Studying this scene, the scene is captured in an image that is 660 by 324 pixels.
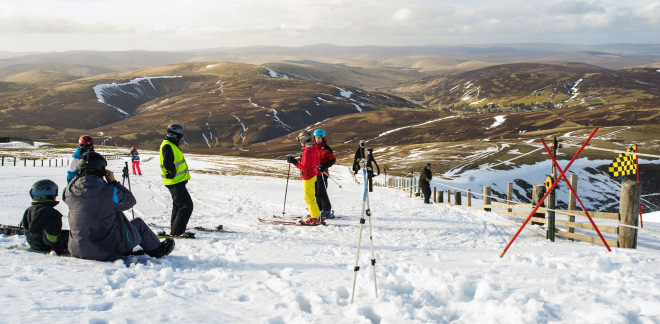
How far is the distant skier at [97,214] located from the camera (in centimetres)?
548

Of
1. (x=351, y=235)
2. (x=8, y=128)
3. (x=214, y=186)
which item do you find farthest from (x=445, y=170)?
(x=8, y=128)

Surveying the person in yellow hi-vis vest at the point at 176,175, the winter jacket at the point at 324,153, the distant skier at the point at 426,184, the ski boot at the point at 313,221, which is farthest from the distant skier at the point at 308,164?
the distant skier at the point at 426,184

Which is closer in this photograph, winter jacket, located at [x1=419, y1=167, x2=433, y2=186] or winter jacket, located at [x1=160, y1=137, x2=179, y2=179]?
winter jacket, located at [x1=160, y1=137, x2=179, y2=179]

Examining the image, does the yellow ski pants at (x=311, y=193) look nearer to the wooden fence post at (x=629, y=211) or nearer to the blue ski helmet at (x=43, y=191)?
the blue ski helmet at (x=43, y=191)

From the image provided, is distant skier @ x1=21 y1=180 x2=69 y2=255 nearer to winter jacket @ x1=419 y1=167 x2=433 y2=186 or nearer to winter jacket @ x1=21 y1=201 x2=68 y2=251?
winter jacket @ x1=21 y1=201 x2=68 y2=251

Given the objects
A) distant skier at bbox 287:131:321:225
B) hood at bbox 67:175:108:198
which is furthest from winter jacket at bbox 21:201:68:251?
distant skier at bbox 287:131:321:225

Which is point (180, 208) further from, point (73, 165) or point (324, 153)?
point (324, 153)

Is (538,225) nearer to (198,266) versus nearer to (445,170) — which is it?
(198,266)

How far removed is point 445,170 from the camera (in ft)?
171

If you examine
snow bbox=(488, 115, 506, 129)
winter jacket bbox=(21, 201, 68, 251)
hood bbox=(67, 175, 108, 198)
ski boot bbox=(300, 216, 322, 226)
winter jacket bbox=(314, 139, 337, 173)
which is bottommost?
snow bbox=(488, 115, 506, 129)

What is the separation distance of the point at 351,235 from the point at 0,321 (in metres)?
6.87

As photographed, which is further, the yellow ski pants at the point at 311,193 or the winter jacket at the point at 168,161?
the yellow ski pants at the point at 311,193

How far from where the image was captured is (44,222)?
19.7 ft

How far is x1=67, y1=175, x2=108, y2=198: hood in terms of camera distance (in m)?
5.45
